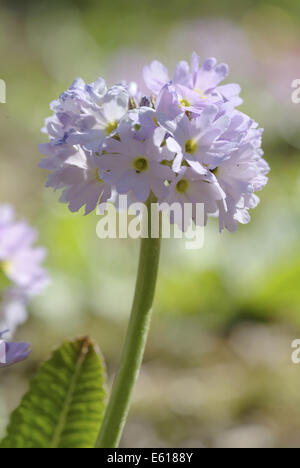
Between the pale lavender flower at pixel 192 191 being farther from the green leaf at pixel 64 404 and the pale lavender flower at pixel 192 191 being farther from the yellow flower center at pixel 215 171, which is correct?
the green leaf at pixel 64 404

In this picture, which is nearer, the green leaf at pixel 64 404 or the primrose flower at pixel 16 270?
the green leaf at pixel 64 404

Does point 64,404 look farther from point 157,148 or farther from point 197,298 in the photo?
point 197,298

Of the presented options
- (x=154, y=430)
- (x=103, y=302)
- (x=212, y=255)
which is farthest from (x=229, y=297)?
(x=154, y=430)

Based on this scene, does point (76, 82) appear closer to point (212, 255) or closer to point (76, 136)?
point (76, 136)

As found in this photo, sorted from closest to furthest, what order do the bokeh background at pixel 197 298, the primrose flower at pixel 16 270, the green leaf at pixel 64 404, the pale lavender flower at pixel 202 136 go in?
the pale lavender flower at pixel 202 136, the green leaf at pixel 64 404, the primrose flower at pixel 16 270, the bokeh background at pixel 197 298

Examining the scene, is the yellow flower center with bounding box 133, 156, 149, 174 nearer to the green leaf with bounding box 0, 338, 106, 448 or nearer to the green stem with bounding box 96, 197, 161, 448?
the green stem with bounding box 96, 197, 161, 448

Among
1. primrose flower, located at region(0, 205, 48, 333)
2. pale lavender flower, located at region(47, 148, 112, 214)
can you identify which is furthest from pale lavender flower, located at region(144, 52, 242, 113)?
primrose flower, located at region(0, 205, 48, 333)

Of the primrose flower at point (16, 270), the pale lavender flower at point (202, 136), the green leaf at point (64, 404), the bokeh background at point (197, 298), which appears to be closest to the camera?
the pale lavender flower at point (202, 136)

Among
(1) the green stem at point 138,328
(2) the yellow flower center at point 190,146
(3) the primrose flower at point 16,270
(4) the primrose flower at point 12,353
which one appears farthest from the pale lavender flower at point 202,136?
(3) the primrose flower at point 16,270
